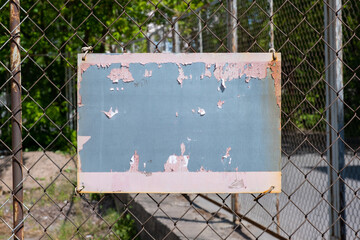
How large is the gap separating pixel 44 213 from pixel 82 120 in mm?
5340

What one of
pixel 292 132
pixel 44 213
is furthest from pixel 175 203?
pixel 44 213

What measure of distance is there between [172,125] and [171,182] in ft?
0.83

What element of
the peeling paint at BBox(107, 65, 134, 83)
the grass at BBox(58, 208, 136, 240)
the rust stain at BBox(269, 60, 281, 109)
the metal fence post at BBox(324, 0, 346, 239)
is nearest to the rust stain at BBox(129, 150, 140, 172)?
the peeling paint at BBox(107, 65, 134, 83)

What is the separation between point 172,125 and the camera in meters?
2.25

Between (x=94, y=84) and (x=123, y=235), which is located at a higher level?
(x=94, y=84)

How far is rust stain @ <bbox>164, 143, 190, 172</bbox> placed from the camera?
2242 mm

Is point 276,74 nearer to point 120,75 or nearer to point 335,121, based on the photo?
point 120,75

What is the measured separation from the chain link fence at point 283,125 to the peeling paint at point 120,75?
0.14 meters

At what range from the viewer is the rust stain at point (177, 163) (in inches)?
88.3

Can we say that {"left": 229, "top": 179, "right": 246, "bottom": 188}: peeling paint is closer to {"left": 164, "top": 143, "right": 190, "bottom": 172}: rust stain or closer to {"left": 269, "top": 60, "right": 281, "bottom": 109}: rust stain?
{"left": 164, "top": 143, "right": 190, "bottom": 172}: rust stain

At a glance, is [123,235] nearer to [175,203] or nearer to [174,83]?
[175,203]

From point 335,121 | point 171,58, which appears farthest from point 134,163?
point 335,121

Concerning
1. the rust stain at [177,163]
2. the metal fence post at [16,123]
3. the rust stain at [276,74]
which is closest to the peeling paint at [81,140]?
the metal fence post at [16,123]

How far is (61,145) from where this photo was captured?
471 inches
